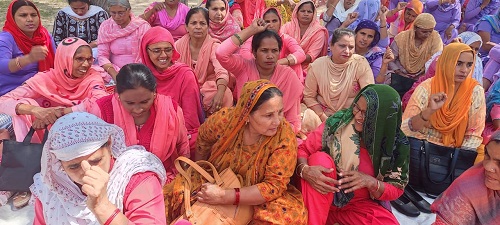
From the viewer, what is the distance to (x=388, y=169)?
7.98 ft

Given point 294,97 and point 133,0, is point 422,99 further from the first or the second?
point 133,0

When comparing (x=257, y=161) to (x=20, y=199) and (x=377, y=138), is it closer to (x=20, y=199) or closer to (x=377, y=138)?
(x=377, y=138)

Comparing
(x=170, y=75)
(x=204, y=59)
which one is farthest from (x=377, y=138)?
(x=204, y=59)

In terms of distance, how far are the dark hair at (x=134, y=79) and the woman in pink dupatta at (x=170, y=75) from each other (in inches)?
29.9

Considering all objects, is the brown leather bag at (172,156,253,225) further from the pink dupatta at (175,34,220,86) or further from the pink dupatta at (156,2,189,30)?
the pink dupatta at (156,2,189,30)

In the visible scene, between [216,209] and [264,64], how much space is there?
61.2 inches

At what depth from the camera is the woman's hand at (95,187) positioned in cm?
150

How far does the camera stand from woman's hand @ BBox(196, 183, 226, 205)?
2.21 metres

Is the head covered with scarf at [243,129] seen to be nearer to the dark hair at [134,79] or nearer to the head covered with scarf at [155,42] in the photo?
the dark hair at [134,79]

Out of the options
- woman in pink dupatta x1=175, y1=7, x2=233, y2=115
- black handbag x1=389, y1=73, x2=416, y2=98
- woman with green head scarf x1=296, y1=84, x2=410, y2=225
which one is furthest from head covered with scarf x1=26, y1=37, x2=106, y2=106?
black handbag x1=389, y1=73, x2=416, y2=98

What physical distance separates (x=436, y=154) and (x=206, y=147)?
1747mm

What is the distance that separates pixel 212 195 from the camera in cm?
221

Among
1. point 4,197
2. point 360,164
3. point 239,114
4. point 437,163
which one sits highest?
point 239,114

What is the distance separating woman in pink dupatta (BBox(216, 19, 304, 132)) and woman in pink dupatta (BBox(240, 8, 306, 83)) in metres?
0.65
